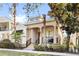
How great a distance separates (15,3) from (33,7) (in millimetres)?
183

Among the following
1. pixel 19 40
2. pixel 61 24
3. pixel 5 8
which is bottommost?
pixel 19 40

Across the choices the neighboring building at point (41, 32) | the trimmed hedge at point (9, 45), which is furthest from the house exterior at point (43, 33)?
the trimmed hedge at point (9, 45)

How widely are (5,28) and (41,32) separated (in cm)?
36

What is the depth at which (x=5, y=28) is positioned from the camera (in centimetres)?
262

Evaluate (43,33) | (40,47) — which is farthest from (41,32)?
(40,47)

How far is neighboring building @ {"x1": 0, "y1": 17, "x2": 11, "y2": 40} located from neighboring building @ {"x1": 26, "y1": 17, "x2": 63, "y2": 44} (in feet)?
0.62

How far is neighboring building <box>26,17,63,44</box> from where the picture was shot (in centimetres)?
260

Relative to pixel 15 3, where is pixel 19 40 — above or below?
below

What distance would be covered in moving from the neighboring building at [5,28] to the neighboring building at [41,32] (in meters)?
0.19

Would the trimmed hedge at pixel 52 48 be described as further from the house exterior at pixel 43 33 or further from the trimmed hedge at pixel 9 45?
the trimmed hedge at pixel 9 45

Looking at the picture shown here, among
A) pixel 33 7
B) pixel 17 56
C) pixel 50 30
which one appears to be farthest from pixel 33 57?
pixel 33 7

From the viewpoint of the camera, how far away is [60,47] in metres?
2.62

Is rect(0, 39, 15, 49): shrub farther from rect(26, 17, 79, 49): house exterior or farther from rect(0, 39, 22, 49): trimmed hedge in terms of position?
rect(26, 17, 79, 49): house exterior

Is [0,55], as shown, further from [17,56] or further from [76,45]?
[76,45]
